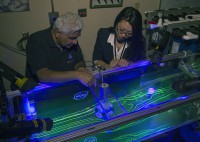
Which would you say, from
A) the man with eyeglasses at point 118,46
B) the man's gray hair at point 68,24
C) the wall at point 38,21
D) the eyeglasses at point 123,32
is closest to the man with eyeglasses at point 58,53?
the man's gray hair at point 68,24

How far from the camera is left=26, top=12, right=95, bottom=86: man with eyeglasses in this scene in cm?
164

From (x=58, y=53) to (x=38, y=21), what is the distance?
3.99ft

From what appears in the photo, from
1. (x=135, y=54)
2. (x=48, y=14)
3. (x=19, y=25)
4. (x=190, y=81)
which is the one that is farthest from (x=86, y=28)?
(x=190, y=81)

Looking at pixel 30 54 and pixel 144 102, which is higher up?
pixel 30 54

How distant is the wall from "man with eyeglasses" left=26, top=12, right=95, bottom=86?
1.10 meters

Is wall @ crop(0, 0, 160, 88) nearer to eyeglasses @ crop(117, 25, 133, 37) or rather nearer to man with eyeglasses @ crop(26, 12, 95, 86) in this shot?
man with eyeglasses @ crop(26, 12, 95, 86)

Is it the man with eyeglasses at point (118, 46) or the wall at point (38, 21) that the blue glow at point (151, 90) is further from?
the wall at point (38, 21)

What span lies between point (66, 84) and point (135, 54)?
100 cm

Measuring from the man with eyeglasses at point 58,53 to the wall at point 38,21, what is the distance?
43.1 inches

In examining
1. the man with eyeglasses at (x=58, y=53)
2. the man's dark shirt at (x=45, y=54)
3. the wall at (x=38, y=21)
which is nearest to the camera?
the man with eyeglasses at (x=58, y=53)

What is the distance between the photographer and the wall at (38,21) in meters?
2.88

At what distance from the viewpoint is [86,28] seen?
3377mm

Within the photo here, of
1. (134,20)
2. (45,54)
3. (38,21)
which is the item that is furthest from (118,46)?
(38,21)

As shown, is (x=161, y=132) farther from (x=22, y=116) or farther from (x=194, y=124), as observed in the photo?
(x=22, y=116)
